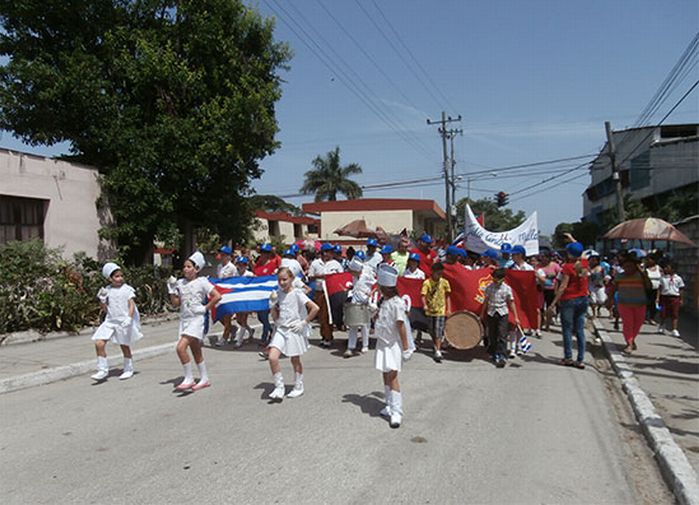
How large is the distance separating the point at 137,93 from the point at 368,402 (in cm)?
1427

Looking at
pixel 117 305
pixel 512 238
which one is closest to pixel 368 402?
pixel 117 305

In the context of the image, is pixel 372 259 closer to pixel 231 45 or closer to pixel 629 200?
pixel 231 45

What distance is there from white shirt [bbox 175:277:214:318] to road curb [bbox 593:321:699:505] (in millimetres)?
5306

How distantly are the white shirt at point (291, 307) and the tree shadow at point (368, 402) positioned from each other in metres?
1.16

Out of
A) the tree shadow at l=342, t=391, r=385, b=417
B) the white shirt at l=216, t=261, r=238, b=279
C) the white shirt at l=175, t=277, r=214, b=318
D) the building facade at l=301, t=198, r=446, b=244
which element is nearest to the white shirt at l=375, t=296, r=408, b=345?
the tree shadow at l=342, t=391, r=385, b=417

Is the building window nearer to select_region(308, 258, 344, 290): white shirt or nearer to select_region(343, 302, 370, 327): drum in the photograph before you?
select_region(308, 258, 344, 290): white shirt

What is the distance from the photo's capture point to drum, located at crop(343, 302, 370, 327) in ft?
30.1

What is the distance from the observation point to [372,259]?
10109 millimetres

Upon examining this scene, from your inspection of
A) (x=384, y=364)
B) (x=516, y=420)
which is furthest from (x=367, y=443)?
(x=516, y=420)

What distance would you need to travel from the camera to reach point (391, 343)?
5871 mm

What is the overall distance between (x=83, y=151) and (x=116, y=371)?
1137 centimetres

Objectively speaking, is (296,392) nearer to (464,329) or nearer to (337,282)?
(464,329)

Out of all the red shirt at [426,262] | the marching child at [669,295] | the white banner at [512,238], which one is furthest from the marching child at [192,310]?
the marching child at [669,295]

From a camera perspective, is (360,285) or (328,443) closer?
(328,443)
